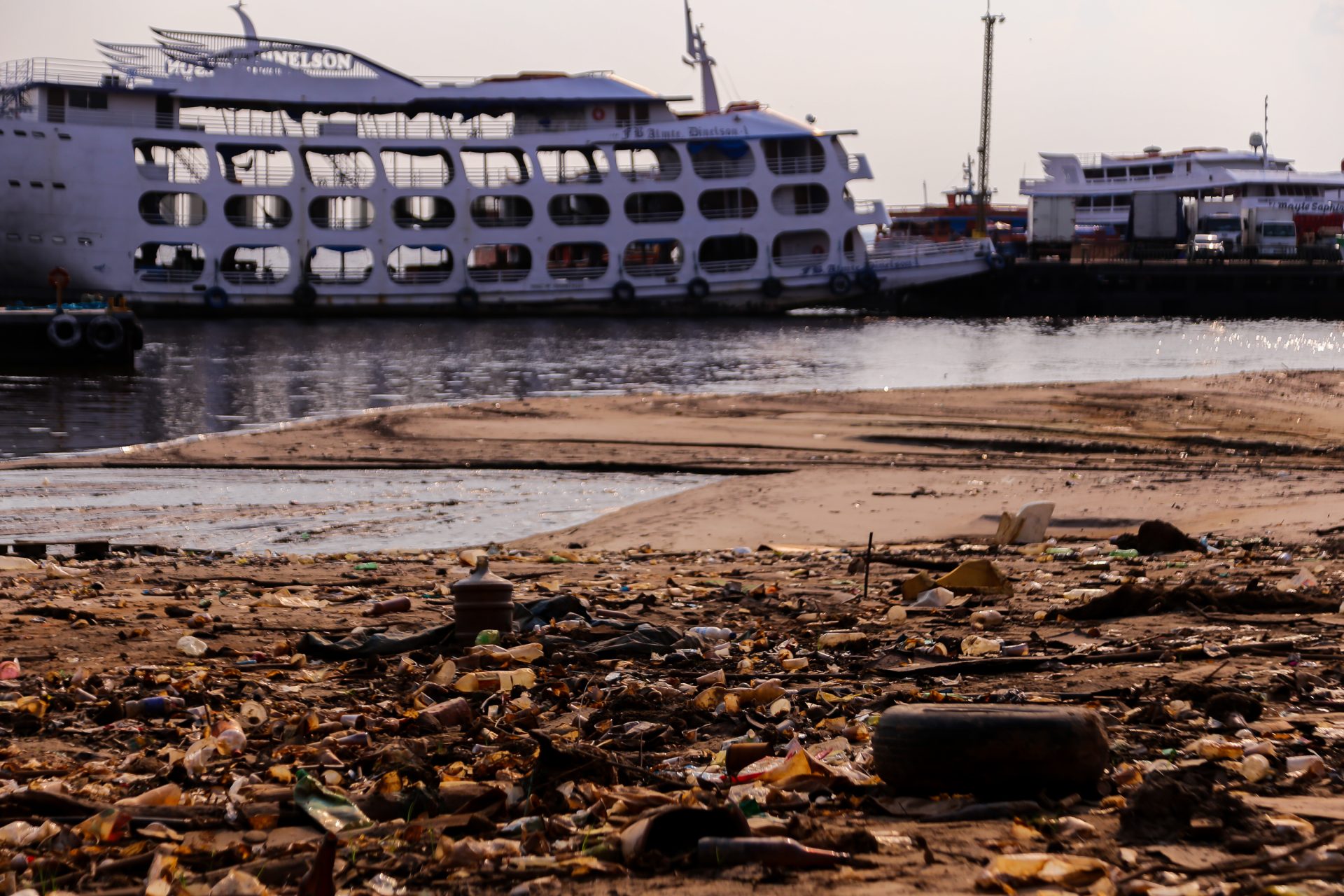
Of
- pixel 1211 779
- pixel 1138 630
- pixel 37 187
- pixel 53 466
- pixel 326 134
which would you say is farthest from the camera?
pixel 326 134

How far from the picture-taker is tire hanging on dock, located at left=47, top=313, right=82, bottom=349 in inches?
971

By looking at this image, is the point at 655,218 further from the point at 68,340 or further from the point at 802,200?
the point at 68,340

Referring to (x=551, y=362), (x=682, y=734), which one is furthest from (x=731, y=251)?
(x=682, y=734)

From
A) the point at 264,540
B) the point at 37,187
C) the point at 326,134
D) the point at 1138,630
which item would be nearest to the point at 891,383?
the point at 264,540

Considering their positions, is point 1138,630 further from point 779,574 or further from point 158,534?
point 158,534

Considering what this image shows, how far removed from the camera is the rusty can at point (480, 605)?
4.95 meters

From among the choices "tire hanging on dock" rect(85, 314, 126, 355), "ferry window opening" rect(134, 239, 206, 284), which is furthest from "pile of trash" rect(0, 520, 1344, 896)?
"ferry window opening" rect(134, 239, 206, 284)

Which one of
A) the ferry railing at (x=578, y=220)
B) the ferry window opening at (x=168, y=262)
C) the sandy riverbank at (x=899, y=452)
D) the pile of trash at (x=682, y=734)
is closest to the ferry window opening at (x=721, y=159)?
the ferry railing at (x=578, y=220)

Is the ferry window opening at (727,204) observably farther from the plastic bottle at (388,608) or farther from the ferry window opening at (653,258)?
the plastic bottle at (388,608)

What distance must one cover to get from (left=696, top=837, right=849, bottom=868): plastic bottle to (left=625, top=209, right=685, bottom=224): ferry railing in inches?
1640

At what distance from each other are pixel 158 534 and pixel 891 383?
15233 mm

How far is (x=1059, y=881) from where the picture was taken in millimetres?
2574

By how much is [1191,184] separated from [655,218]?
3525 centimetres

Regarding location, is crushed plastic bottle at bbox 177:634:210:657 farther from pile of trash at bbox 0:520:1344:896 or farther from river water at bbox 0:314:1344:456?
river water at bbox 0:314:1344:456
